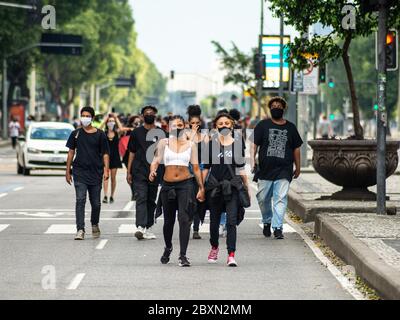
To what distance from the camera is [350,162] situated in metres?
21.4

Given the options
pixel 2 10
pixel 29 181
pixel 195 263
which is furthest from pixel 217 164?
pixel 2 10

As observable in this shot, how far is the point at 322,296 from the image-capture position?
1167 cm

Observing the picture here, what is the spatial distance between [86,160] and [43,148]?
62.3 ft

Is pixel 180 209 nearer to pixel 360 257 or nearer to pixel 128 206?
pixel 360 257

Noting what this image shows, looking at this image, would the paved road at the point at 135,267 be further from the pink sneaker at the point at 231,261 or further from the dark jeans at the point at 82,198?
the dark jeans at the point at 82,198

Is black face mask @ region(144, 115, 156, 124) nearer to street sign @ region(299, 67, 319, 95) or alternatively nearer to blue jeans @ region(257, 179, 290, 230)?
blue jeans @ region(257, 179, 290, 230)

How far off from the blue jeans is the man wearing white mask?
2071mm

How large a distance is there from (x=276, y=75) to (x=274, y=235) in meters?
31.7

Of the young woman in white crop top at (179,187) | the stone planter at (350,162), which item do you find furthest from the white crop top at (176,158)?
the stone planter at (350,162)

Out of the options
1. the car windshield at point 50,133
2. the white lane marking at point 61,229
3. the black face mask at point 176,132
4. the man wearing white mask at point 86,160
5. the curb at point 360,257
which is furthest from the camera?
the car windshield at point 50,133

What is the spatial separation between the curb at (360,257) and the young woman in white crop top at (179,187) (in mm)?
1668

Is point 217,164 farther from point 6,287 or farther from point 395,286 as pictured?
point 395,286

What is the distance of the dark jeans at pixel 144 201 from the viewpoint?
1755cm

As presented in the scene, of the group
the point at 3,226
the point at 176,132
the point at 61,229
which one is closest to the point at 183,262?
the point at 176,132
